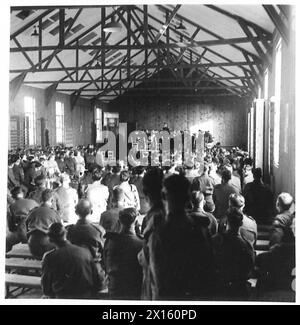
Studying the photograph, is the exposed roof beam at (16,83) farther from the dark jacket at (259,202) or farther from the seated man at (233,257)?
the seated man at (233,257)

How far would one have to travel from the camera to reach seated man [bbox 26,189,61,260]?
4898mm

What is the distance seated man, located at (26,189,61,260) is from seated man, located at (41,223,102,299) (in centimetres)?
117

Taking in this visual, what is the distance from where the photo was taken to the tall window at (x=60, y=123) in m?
20.7

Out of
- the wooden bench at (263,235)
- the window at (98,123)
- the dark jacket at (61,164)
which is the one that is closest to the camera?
the wooden bench at (263,235)

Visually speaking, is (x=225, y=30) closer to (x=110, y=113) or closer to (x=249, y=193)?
(x=249, y=193)

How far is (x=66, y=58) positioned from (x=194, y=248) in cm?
1578

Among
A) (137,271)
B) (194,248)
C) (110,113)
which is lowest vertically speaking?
(137,271)

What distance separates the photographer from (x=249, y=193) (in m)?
6.55

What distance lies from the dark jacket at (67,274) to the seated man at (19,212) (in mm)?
2222

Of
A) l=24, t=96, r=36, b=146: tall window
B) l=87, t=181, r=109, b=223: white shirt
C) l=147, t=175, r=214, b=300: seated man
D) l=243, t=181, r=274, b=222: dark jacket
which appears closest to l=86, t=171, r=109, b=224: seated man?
l=87, t=181, r=109, b=223: white shirt

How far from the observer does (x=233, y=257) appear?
147 inches

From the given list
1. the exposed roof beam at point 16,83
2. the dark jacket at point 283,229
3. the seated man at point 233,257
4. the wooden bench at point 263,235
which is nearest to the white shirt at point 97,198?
Result: the wooden bench at point 263,235

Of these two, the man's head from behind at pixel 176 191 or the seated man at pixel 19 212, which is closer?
the man's head from behind at pixel 176 191
